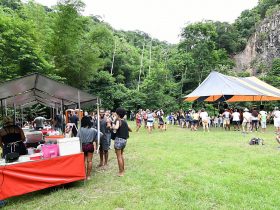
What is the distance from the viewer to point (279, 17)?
33.3 metres

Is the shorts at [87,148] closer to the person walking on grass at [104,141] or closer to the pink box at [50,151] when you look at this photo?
the pink box at [50,151]

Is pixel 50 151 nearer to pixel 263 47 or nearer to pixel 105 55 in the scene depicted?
pixel 105 55

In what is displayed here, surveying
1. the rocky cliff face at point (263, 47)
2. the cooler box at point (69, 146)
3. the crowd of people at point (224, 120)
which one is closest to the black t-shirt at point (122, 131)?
the cooler box at point (69, 146)

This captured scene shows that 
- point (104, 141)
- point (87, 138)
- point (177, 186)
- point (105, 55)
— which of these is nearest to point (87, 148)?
point (87, 138)

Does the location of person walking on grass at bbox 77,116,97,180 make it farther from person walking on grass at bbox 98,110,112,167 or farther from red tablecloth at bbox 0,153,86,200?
person walking on grass at bbox 98,110,112,167

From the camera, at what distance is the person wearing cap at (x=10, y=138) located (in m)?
5.05

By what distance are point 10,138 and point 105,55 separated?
3114cm

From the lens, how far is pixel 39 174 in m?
4.40

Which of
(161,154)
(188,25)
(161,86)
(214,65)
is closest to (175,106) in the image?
(161,86)

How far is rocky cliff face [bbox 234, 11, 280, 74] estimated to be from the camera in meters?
33.2

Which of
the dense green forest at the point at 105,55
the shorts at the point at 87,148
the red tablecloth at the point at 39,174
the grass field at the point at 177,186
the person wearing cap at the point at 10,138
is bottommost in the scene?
the grass field at the point at 177,186

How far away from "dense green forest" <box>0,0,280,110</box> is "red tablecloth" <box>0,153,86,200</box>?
10.4 metres

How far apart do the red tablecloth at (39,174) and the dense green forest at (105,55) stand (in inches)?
409

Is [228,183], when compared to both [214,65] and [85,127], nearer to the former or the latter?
[85,127]
